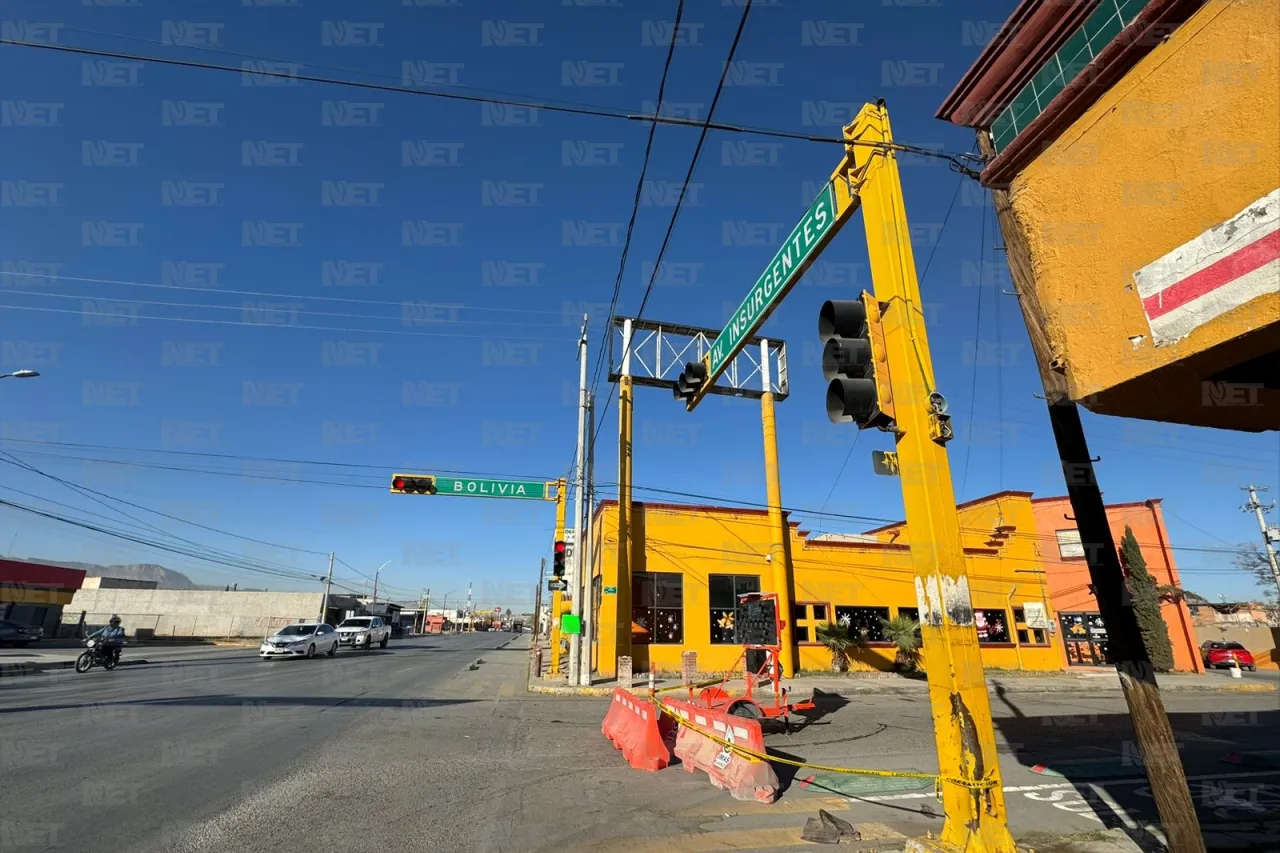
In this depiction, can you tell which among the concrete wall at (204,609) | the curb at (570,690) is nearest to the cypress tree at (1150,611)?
the curb at (570,690)

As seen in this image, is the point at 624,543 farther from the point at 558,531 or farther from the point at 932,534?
the point at 932,534

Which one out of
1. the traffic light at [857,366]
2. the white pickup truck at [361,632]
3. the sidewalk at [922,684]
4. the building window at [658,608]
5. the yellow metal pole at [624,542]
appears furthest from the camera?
the white pickup truck at [361,632]

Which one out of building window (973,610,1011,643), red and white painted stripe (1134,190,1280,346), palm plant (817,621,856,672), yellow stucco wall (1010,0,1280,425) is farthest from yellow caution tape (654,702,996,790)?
building window (973,610,1011,643)

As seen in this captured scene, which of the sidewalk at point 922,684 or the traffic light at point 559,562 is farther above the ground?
the traffic light at point 559,562

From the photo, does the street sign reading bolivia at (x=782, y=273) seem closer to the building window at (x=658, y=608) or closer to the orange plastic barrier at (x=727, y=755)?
the orange plastic barrier at (x=727, y=755)

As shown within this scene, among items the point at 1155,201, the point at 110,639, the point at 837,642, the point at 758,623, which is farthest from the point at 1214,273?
the point at 110,639

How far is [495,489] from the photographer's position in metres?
20.1

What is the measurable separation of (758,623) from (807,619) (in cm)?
1070

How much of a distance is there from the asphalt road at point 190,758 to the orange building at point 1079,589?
24.6 meters

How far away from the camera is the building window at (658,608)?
806 inches

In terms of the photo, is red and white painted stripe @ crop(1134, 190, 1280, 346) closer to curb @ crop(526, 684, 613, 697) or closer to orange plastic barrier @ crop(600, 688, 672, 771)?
orange plastic barrier @ crop(600, 688, 672, 771)

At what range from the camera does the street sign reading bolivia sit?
5871mm

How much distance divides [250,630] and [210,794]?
62158 millimetres

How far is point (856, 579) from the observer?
23.1 metres
